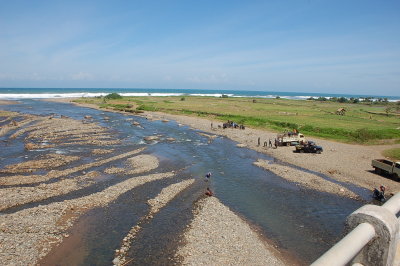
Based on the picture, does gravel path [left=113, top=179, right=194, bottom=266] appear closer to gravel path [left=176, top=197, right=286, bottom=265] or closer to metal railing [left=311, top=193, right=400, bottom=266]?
gravel path [left=176, top=197, right=286, bottom=265]

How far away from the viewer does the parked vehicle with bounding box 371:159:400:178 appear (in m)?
39.0

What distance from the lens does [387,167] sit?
4025cm

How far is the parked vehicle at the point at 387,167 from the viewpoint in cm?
3903

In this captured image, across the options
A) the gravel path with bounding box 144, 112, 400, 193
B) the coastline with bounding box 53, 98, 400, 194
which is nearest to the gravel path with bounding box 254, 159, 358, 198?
the coastline with bounding box 53, 98, 400, 194

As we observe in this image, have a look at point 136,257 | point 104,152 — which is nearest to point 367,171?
point 136,257

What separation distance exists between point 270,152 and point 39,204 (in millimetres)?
39030

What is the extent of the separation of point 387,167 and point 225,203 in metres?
25.3

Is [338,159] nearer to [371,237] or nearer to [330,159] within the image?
[330,159]

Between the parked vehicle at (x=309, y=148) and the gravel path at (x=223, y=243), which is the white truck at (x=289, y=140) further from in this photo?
the gravel path at (x=223, y=243)

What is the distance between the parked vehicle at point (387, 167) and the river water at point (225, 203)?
1194cm

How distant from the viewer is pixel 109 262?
1902 cm

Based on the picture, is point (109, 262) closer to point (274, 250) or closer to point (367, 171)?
point (274, 250)

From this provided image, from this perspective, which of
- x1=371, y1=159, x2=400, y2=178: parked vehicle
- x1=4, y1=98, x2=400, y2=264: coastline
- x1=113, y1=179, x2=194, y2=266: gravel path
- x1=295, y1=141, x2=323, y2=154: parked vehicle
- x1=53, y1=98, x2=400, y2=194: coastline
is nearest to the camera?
x1=113, y1=179, x2=194, y2=266: gravel path

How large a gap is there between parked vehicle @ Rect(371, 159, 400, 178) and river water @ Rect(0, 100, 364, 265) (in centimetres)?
1194
